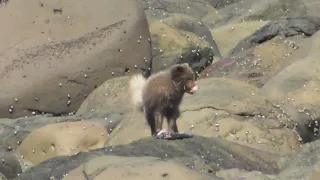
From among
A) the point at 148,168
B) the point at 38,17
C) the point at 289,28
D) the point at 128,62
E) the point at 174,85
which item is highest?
the point at 148,168

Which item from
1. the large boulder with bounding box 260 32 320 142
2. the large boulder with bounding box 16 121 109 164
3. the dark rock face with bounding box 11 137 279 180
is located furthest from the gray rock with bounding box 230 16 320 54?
the dark rock face with bounding box 11 137 279 180

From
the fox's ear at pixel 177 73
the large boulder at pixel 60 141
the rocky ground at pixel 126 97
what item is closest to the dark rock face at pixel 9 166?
the rocky ground at pixel 126 97

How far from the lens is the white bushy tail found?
9984 millimetres

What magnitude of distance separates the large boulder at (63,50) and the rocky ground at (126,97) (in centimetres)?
2

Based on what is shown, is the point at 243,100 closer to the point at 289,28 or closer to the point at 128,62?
the point at 128,62

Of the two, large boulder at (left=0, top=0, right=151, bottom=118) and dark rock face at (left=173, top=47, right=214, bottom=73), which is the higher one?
large boulder at (left=0, top=0, right=151, bottom=118)

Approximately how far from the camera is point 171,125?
A: 9883mm

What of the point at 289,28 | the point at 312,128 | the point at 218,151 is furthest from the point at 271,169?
the point at 289,28

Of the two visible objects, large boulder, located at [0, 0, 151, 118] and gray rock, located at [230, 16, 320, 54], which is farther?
gray rock, located at [230, 16, 320, 54]

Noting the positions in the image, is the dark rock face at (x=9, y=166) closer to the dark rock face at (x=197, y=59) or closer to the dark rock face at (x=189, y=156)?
the dark rock face at (x=189, y=156)

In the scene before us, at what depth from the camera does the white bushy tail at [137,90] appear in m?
9.98

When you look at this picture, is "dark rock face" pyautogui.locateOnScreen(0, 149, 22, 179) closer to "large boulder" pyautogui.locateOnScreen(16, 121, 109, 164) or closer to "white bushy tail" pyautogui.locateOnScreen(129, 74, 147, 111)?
"large boulder" pyautogui.locateOnScreen(16, 121, 109, 164)

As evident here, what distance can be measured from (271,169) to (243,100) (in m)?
2.81

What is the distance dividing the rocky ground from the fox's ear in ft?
3.11
